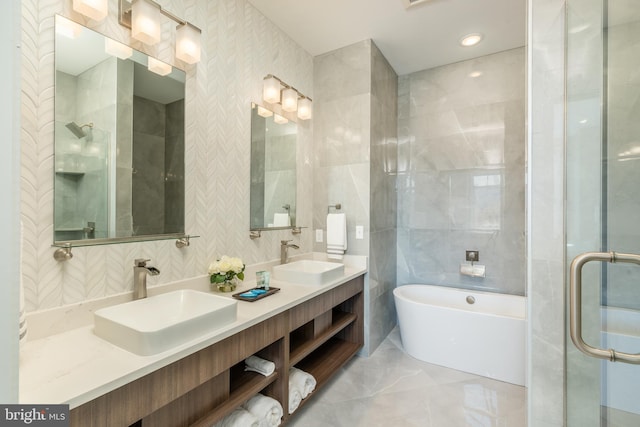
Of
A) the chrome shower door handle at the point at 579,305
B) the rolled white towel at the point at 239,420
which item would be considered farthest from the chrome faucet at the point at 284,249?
the chrome shower door handle at the point at 579,305

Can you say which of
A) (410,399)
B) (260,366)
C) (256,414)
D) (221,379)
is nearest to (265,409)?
(256,414)

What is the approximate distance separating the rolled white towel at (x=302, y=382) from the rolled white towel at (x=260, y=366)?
0.85ft

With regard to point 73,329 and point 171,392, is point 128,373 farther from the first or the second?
point 73,329

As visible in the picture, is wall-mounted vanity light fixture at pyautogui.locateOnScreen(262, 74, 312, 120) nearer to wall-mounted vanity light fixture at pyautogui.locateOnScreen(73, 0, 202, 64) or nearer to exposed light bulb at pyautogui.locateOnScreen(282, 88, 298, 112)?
exposed light bulb at pyautogui.locateOnScreen(282, 88, 298, 112)

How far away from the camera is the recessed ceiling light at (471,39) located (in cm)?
245

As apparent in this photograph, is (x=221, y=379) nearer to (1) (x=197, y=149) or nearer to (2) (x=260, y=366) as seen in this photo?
(2) (x=260, y=366)

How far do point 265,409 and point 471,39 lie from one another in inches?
125

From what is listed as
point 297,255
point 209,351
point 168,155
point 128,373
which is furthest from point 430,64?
point 128,373

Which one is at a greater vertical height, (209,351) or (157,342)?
(157,342)

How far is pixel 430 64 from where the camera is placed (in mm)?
2955

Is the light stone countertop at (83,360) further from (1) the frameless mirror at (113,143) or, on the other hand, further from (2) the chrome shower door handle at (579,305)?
(2) the chrome shower door handle at (579,305)

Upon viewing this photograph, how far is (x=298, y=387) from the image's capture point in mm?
1709

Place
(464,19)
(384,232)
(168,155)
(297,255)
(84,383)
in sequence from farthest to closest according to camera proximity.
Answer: (384,232)
(297,255)
(464,19)
(168,155)
(84,383)

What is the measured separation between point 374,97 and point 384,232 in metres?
1.27
